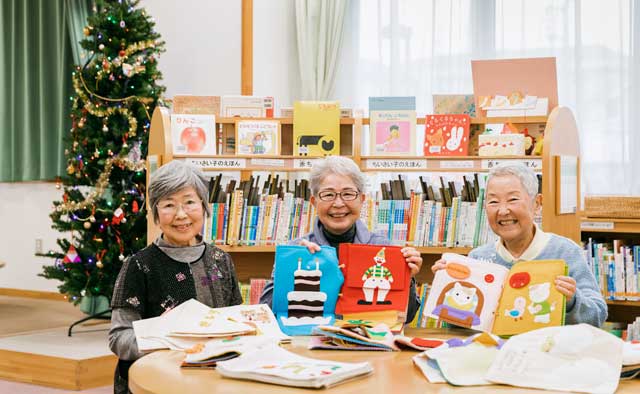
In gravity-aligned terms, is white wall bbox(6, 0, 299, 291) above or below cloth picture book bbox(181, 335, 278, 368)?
above

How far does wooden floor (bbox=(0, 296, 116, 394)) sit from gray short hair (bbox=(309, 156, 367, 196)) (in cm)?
256

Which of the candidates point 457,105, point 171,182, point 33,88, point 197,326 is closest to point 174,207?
point 171,182

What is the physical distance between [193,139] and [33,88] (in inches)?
167

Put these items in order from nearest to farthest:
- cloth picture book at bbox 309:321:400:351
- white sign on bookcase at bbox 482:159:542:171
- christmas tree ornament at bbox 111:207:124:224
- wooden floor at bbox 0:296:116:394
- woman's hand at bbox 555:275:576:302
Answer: cloth picture book at bbox 309:321:400:351 < woman's hand at bbox 555:275:576:302 < white sign on bookcase at bbox 482:159:542:171 < wooden floor at bbox 0:296:116:394 < christmas tree ornament at bbox 111:207:124:224

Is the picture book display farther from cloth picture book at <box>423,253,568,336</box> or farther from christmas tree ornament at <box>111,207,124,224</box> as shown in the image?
christmas tree ornament at <box>111,207,124,224</box>

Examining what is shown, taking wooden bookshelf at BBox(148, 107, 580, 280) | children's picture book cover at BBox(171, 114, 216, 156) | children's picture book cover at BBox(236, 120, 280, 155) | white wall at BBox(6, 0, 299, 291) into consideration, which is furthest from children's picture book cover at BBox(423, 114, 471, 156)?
white wall at BBox(6, 0, 299, 291)

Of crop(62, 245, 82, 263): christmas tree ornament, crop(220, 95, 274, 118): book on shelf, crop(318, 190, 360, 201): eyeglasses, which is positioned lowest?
crop(62, 245, 82, 263): christmas tree ornament

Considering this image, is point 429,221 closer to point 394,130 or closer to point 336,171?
point 394,130

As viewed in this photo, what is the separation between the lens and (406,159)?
3.89 metres

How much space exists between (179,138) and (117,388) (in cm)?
196

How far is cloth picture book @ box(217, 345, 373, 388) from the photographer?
1.58 m

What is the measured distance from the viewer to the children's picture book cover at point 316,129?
393 centimetres

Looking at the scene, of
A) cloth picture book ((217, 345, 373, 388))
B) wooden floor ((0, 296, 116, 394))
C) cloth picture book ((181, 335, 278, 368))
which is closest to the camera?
cloth picture book ((217, 345, 373, 388))

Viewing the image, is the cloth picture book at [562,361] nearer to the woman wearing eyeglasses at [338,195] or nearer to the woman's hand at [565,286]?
the woman's hand at [565,286]
